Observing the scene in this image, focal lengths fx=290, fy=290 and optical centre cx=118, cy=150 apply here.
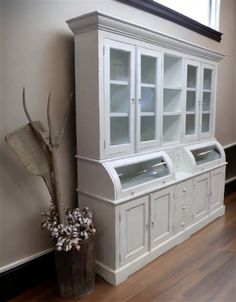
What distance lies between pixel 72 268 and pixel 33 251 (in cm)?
37

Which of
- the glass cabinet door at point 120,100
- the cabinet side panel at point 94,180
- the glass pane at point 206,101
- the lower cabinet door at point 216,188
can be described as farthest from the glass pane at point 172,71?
the cabinet side panel at point 94,180

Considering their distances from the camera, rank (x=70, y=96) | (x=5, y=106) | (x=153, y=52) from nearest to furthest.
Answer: (x=5, y=106) → (x=70, y=96) → (x=153, y=52)

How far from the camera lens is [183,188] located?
111 inches

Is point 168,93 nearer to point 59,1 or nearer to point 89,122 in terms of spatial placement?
point 89,122

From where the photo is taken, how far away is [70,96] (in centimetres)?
226

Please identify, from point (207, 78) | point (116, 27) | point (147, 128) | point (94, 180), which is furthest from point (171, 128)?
point (116, 27)

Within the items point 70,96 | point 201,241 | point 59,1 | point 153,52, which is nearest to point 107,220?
point 70,96

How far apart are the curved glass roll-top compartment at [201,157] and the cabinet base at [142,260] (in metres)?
0.60

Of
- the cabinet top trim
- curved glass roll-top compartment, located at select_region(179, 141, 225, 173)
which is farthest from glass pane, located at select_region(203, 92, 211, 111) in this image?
the cabinet top trim

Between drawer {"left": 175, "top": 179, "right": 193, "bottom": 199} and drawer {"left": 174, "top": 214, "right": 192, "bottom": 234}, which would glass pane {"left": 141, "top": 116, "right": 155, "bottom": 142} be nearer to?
drawer {"left": 175, "top": 179, "right": 193, "bottom": 199}

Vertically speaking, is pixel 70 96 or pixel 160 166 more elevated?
pixel 70 96

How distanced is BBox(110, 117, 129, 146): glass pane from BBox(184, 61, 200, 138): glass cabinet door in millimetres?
957

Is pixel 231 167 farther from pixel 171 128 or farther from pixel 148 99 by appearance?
pixel 148 99

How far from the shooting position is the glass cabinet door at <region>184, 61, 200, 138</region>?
3068 mm
